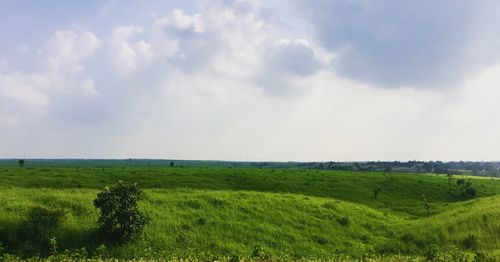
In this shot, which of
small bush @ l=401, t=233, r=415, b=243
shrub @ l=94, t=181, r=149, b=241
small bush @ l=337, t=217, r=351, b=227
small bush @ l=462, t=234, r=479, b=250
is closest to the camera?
shrub @ l=94, t=181, r=149, b=241

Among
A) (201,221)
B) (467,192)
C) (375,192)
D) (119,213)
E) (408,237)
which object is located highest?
(119,213)

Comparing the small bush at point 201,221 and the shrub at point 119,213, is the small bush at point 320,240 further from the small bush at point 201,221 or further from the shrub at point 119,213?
the shrub at point 119,213

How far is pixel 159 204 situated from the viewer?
43531mm

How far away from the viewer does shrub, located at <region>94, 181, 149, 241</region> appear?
113 ft

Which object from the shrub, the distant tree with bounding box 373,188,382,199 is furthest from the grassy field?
the distant tree with bounding box 373,188,382,199

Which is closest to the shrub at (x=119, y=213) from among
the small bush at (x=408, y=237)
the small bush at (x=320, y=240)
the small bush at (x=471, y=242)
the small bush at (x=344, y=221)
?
the small bush at (x=320, y=240)

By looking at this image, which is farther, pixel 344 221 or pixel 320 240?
pixel 344 221

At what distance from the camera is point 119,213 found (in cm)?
3469

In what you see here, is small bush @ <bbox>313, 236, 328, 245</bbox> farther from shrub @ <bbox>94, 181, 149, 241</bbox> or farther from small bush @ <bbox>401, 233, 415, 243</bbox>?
shrub @ <bbox>94, 181, 149, 241</bbox>

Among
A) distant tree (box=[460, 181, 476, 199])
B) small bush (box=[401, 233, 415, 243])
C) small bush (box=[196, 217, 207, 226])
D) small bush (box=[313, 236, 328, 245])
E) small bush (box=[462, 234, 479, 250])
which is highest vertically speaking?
distant tree (box=[460, 181, 476, 199])

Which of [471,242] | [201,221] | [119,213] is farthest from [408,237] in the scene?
[119,213]

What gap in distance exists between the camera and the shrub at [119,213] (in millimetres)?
34500

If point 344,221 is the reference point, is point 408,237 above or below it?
below

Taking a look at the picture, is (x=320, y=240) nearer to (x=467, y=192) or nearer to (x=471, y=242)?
(x=471, y=242)
